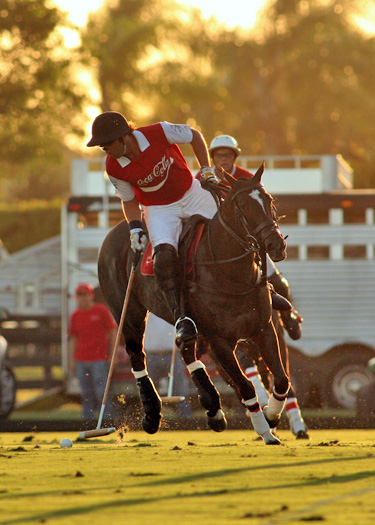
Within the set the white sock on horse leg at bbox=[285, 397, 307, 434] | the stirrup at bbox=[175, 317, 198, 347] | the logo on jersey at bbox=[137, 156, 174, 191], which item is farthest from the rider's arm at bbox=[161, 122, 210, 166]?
the white sock on horse leg at bbox=[285, 397, 307, 434]

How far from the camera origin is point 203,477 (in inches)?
278

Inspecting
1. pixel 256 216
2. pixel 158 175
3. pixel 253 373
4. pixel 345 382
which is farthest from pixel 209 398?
pixel 345 382

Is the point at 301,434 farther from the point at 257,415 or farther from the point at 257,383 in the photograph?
the point at 257,415

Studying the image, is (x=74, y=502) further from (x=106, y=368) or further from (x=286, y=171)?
(x=286, y=171)

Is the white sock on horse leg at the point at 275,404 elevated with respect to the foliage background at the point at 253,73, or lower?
lower

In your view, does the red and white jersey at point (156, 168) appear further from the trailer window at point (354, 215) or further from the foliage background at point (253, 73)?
the foliage background at point (253, 73)

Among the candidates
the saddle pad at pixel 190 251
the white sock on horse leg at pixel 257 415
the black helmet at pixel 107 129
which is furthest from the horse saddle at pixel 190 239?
the white sock on horse leg at pixel 257 415

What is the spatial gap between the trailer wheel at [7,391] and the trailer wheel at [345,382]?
4937 mm

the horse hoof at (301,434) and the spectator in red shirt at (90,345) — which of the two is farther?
the spectator in red shirt at (90,345)

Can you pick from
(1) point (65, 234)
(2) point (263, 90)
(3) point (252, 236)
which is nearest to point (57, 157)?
(2) point (263, 90)

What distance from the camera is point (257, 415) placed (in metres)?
9.64

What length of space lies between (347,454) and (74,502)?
3.03 metres

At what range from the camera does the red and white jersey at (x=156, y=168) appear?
995cm

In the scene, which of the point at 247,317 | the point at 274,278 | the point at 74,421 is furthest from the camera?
the point at 74,421
